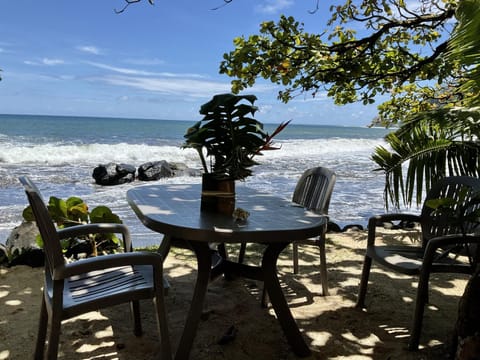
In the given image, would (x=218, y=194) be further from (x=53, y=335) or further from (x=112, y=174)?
(x=112, y=174)

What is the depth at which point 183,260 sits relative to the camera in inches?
154

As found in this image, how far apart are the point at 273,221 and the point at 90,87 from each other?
56431mm

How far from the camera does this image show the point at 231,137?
217cm

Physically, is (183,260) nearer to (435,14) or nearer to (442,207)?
(442,207)

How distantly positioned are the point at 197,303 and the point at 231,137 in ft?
2.99

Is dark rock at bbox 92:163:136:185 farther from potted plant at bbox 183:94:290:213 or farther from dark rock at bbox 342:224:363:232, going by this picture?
potted plant at bbox 183:94:290:213

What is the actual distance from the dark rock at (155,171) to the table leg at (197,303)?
947 centimetres

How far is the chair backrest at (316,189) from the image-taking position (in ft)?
10.2

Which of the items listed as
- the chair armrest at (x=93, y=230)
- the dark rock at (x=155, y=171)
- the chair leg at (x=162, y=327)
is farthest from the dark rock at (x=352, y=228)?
the dark rock at (x=155, y=171)

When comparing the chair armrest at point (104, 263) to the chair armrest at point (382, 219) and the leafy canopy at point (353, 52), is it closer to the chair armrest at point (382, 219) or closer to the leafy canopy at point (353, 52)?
the chair armrest at point (382, 219)

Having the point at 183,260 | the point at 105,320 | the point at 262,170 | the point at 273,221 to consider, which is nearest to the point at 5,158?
the point at 262,170

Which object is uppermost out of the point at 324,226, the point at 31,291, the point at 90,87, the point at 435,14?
the point at 90,87

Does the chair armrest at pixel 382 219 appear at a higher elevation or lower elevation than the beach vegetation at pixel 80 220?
higher

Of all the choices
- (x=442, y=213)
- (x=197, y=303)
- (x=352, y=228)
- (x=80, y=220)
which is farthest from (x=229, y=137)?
(x=352, y=228)
